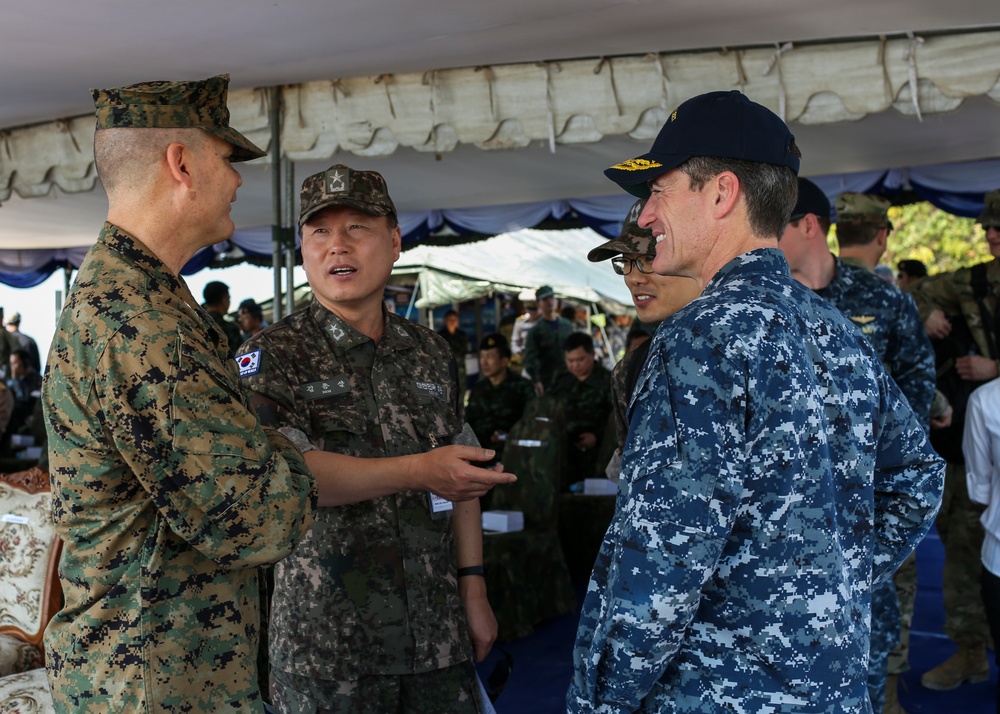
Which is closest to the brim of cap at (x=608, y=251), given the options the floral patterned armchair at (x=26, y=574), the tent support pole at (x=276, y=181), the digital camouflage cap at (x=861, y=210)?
the digital camouflage cap at (x=861, y=210)

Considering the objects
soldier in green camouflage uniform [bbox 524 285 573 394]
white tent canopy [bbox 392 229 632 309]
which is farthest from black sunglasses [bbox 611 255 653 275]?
white tent canopy [bbox 392 229 632 309]

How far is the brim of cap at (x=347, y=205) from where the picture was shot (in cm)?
217

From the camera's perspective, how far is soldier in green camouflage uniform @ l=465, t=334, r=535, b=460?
7195 mm

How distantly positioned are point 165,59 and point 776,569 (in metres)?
3.71

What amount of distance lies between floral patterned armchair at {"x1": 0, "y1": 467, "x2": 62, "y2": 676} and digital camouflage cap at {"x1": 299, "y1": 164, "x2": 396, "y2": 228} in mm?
1663

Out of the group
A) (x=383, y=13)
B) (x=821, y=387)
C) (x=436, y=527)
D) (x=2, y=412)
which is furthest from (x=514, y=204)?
(x=821, y=387)

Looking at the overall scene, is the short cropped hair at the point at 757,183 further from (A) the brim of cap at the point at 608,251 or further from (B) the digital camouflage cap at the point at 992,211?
(B) the digital camouflage cap at the point at 992,211

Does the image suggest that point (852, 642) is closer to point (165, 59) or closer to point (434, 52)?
point (434, 52)

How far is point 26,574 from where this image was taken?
315 cm

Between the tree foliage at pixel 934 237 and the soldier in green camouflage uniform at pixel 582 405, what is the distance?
15.8 m

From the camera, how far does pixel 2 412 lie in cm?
728

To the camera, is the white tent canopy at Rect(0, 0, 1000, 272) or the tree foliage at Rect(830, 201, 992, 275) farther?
the tree foliage at Rect(830, 201, 992, 275)

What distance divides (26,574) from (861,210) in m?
3.54

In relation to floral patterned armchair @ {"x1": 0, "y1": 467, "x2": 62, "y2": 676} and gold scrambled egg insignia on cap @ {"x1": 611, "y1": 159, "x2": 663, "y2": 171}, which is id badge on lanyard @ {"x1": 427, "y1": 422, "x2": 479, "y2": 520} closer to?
gold scrambled egg insignia on cap @ {"x1": 611, "y1": 159, "x2": 663, "y2": 171}
